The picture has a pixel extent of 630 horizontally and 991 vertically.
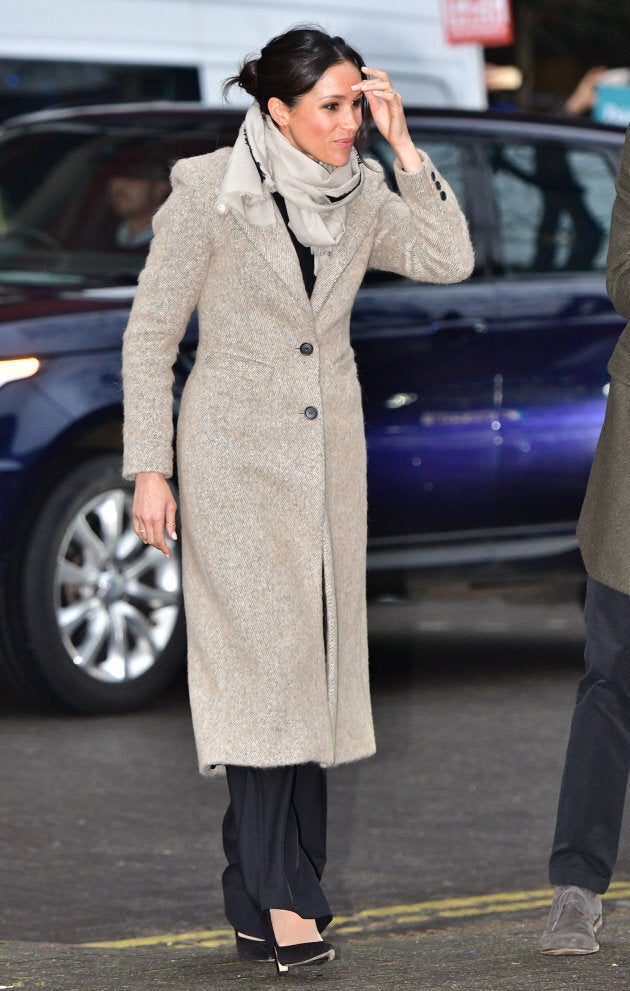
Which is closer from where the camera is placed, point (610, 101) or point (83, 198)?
point (83, 198)

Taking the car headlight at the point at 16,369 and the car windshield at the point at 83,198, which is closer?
the car headlight at the point at 16,369

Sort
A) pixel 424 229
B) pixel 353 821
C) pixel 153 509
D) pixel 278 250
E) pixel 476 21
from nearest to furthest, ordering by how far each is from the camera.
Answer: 1. pixel 153 509
2. pixel 278 250
3. pixel 424 229
4. pixel 353 821
5. pixel 476 21

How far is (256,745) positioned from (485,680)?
3.88 m

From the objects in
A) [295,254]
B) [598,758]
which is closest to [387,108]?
[295,254]

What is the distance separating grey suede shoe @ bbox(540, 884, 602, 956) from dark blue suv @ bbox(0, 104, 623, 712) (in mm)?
2938

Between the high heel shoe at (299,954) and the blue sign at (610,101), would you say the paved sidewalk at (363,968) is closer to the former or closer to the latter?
the high heel shoe at (299,954)

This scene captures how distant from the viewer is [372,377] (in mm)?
7254

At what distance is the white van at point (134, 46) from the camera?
9.75m

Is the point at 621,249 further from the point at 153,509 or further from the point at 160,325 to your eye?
the point at 153,509

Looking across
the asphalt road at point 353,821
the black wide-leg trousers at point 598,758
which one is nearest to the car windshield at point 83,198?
the asphalt road at point 353,821

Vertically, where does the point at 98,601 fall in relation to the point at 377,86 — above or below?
below

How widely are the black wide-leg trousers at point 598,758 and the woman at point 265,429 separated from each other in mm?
500

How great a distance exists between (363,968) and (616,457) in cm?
114

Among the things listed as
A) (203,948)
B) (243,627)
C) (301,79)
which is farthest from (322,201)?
(203,948)
